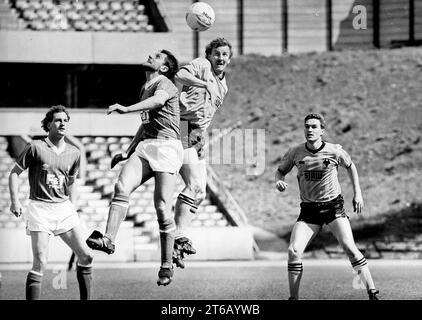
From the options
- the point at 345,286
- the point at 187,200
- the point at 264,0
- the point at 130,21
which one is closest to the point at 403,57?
the point at 264,0

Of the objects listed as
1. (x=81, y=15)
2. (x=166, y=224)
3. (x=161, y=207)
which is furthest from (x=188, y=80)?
(x=81, y=15)

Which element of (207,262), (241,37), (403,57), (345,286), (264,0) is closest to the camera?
(345,286)

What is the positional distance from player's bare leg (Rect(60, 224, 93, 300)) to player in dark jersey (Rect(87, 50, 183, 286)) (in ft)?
3.14

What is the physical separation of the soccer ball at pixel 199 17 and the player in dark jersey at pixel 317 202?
70.0 inches

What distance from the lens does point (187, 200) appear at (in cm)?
1202

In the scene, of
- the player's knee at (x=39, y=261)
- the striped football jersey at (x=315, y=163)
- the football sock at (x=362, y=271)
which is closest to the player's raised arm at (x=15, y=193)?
the player's knee at (x=39, y=261)

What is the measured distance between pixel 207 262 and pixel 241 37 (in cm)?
1804

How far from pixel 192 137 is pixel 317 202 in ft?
5.68

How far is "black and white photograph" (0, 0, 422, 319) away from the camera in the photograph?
1166cm

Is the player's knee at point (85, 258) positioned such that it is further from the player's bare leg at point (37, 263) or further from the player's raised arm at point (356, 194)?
the player's raised arm at point (356, 194)

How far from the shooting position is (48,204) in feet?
39.7

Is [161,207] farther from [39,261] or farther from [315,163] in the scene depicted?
[315,163]
